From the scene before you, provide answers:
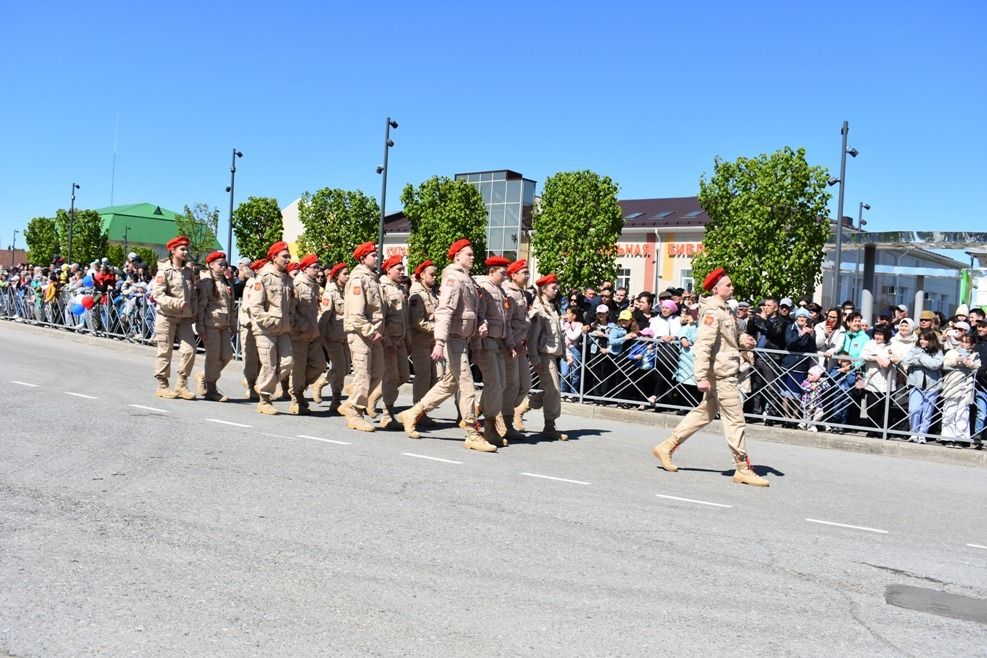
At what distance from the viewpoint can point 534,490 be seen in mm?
7543

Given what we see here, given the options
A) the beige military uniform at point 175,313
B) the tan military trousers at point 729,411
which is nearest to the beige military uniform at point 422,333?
the beige military uniform at point 175,313

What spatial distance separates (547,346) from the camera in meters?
11.0

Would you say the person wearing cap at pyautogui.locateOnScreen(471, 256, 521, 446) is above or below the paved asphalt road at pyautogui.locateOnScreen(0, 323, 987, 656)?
above

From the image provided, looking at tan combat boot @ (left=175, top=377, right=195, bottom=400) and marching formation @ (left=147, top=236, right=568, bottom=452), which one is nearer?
marching formation @ (left=147, top=236, right=568, bottom=452)

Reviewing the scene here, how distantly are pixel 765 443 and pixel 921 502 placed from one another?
12.1 ft

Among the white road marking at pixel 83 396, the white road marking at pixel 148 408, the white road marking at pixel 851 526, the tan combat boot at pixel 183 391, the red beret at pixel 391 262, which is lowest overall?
the white road marking at pixel 851 526

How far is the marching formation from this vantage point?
32.0 ft

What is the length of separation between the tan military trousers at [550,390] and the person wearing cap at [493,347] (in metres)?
0.80

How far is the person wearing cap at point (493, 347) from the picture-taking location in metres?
9.84

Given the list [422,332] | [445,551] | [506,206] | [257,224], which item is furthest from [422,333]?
[257,224]

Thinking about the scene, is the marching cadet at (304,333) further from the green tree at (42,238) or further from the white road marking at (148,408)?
the green tree at (42,238)

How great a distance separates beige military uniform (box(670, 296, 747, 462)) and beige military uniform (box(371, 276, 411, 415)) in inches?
144

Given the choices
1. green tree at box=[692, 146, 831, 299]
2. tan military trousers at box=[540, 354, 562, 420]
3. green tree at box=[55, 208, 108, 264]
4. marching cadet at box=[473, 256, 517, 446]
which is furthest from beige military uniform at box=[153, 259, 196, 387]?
green tree at box=[55, 208, 108, 264]

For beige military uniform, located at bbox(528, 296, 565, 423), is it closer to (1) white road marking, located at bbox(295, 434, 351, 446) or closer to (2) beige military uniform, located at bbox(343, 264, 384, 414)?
(2) beige military uniform, located at bbox(343, 264, 384, 414)
